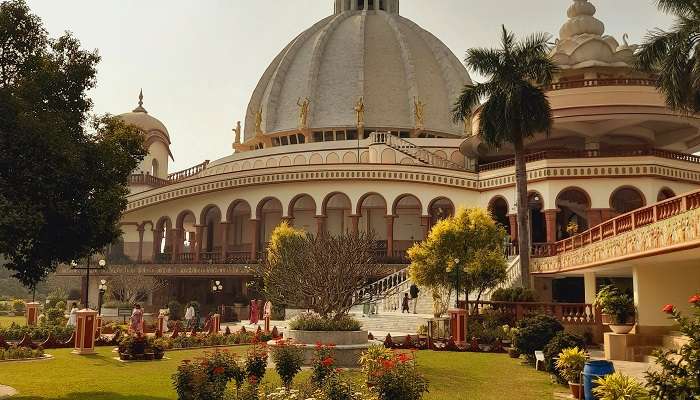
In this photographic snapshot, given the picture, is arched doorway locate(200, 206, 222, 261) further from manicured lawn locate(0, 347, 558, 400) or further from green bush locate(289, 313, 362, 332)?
green bush locate(289, 313, 362, 332)

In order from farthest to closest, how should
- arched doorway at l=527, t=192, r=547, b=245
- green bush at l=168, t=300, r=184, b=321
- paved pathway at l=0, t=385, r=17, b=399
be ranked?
arched doorway at l=527, t=192, r=547, b=245 < green bush at l=168, t=300, r=184, b=321 < paved pathway at l=0, t=385, r=17, b=399

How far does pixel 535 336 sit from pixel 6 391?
1412 centimetres

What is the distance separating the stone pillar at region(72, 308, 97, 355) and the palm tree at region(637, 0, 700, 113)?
2156 centimetres

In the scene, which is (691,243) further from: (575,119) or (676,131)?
(676,131)

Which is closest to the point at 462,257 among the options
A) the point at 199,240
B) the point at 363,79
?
the point at 199,240

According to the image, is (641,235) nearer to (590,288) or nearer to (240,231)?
(590,288)

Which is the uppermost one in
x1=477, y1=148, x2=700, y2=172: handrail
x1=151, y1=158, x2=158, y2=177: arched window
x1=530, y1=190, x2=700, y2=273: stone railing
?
x1=151, y1=158, x2=158, y2=177: arched window

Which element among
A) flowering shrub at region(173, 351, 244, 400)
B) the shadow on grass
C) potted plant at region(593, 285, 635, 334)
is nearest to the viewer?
flowering shrub at region(173, 351, 244, 400)

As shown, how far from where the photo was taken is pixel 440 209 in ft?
155

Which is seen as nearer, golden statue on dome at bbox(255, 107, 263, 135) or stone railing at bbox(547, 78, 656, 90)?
stone railing at bbox(547, 78, 656, 90)

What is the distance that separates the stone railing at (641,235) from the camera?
15.4 metres

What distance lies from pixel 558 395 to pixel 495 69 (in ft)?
67.4

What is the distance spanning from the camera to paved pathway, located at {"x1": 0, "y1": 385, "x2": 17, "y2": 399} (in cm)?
1432

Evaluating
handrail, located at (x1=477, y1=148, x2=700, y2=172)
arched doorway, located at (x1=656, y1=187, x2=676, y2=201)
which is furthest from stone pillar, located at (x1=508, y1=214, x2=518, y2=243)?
arched doorway, located at (x1=656, y1=187, x2=676, y2=201)
